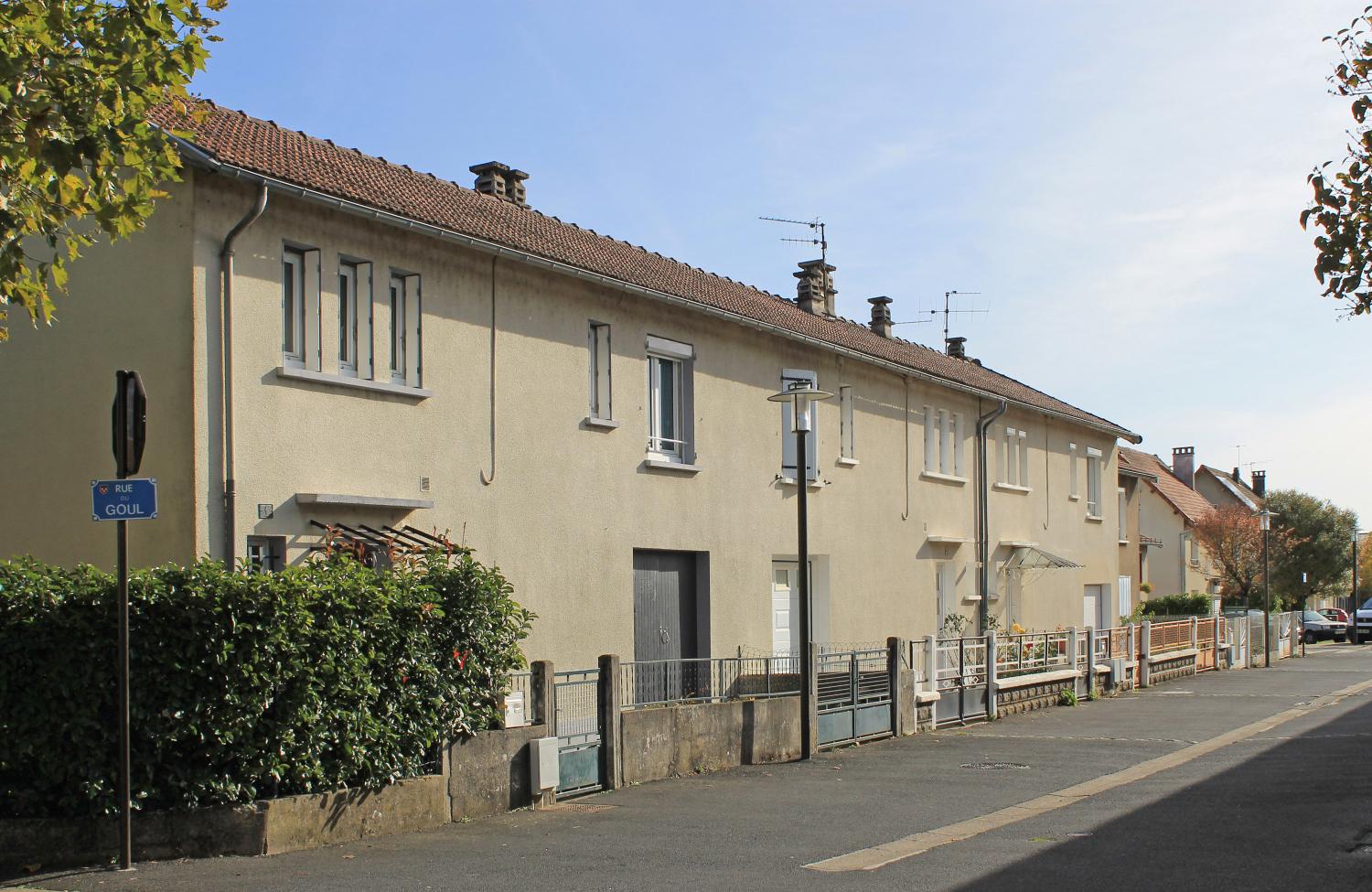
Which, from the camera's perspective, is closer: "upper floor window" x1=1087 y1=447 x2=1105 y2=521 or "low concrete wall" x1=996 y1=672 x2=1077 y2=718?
"low concrete wall" x1=996 y1=672 x2=1077 y2=718

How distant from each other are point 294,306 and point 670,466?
656 centimetres

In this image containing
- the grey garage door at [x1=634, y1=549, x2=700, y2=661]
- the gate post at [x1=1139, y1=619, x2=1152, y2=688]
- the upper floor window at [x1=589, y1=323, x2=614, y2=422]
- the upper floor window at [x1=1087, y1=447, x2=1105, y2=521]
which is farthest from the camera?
the upper floor window at [x1=1087, y1=447, x2=1105, y2=521]

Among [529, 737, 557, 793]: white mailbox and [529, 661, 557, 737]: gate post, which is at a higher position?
[529, 661, 557, 737]: gate post

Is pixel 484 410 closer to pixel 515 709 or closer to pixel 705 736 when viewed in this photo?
pixel 705 736

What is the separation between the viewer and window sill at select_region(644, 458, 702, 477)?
731 inches

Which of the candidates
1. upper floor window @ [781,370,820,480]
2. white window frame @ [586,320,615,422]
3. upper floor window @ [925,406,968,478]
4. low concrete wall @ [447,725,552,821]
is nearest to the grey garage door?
white window frame @ [586,320,615,422]

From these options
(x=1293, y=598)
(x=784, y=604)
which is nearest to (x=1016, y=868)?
(x=784, y=604)

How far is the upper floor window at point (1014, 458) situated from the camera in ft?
98.1

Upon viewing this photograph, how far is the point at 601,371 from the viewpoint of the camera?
705 inches

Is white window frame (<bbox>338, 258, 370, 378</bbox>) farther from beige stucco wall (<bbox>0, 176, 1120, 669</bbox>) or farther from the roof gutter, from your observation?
the roof gutter

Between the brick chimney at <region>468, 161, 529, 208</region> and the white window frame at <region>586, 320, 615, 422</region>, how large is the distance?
4.04 meters

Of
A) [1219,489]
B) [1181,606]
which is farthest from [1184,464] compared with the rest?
[1181,606]

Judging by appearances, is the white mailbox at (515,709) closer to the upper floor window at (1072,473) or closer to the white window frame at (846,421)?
the white window frame at (846,421)

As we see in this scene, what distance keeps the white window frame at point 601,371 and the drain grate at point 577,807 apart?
6.39 meters
